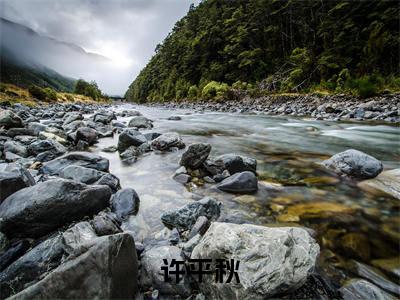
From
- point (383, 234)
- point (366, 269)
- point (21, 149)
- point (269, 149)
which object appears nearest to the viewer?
point (366, 269)

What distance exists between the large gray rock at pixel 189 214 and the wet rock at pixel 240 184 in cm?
80

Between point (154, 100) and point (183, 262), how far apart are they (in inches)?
2409

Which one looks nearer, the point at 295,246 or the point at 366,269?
the point at 295,246

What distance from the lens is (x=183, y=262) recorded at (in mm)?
1944

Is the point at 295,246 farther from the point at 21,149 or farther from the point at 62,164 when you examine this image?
the point at 21,149

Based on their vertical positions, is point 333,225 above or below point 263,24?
below

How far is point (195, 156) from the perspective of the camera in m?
4.65

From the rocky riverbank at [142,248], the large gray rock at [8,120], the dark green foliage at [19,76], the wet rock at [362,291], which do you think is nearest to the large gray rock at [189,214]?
the rocky riverbank at [142,248]

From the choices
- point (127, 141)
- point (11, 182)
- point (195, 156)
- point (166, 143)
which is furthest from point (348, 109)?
point (11, 182)

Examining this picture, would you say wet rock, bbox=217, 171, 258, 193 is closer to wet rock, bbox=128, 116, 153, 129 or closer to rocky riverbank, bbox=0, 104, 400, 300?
rocky riverbank, bbox=0, 104, 400, 300

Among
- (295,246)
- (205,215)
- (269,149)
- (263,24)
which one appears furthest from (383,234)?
(263,24)

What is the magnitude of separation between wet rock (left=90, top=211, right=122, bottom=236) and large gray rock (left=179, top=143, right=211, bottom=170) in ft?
6.94

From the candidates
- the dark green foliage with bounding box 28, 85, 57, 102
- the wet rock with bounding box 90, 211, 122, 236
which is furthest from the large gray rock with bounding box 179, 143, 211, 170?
the dark green foliage with bounding box 28, 85, 57, 102

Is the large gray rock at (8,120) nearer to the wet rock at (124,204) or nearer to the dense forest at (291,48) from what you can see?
the wet rock at (124,204)
